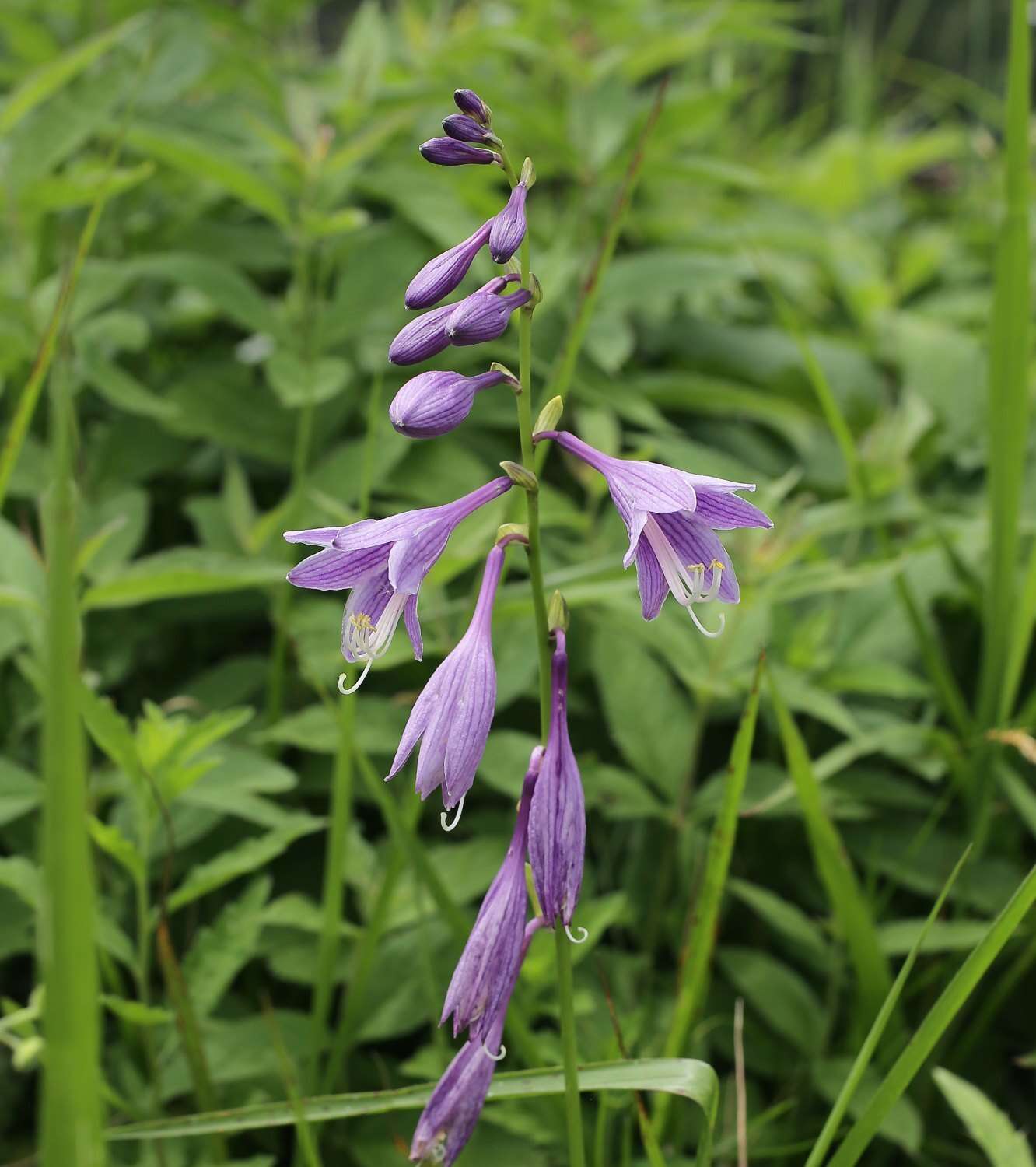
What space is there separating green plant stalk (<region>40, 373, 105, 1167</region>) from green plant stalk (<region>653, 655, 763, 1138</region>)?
0.98 meters

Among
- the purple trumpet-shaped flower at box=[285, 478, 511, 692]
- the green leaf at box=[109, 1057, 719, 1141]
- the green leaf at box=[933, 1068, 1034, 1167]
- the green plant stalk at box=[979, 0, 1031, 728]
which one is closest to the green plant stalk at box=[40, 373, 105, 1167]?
the purple trumpet-shaped flower at box=[285, 478, 511, 692]

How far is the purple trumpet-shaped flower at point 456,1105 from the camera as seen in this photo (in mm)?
1436

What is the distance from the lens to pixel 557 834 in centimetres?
130

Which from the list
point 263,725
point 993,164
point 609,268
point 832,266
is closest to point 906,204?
point 993,164

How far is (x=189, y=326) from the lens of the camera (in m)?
3.35

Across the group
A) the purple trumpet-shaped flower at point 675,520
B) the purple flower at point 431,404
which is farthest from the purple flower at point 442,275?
the purple trumpet-shaped flower at point 675,520

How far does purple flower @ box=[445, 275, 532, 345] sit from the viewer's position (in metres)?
1.34

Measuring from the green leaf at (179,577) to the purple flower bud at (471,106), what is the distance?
3.23 feet

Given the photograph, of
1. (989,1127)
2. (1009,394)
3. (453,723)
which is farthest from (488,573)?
(1009,394)

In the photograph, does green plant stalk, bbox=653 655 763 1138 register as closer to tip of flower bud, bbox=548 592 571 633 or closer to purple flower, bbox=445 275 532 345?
tip of flower bud, bbox=548 592 571 633

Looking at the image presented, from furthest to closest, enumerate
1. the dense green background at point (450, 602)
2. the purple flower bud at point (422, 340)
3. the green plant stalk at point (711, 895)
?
the dense green background at point (450, 602) → the green plant stalk at point (711, 895) → the purple flower bud at point (422, 340)

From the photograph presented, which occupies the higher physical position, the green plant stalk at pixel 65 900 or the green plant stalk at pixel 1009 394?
the green plant stalk at pixel 1009 394

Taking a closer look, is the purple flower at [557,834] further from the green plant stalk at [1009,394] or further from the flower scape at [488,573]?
the green plant stalk at [1009,394]

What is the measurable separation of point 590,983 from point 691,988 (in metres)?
0.42
